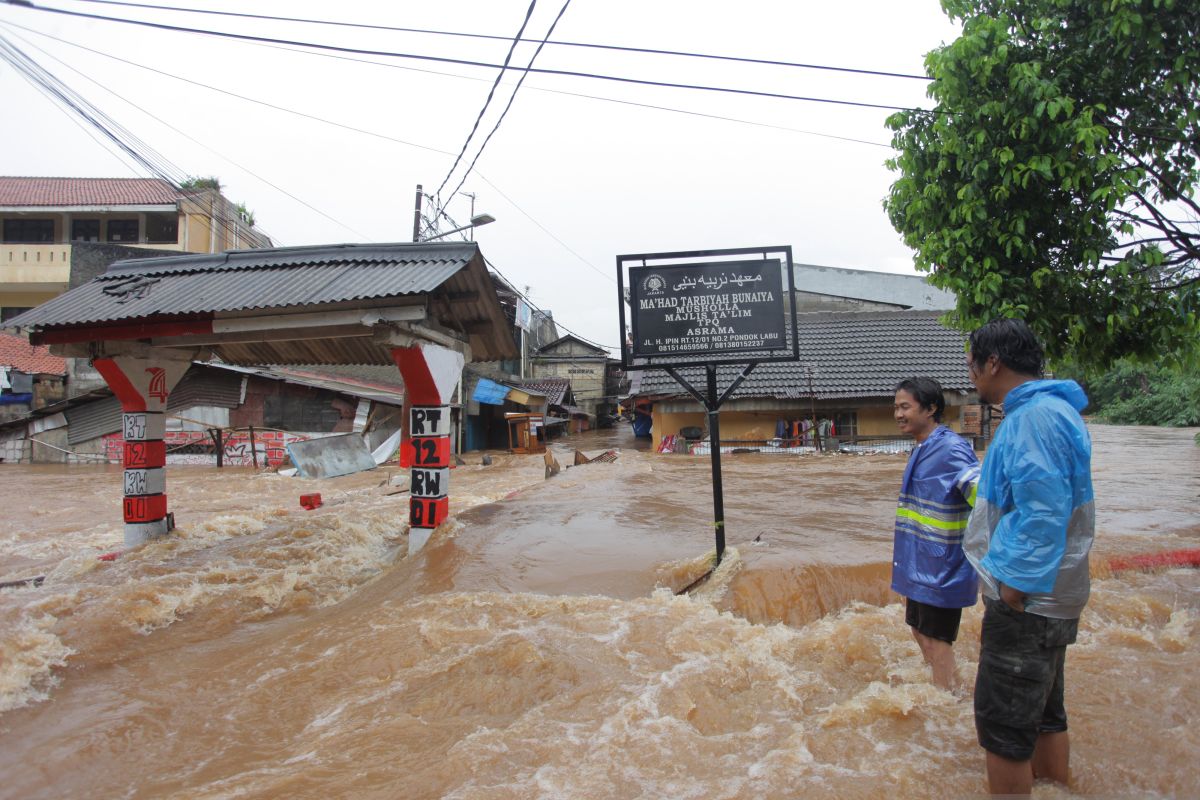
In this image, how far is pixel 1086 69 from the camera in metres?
6.70

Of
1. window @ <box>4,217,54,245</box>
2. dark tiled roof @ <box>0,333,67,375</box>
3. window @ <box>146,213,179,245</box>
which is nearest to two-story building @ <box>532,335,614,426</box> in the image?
window @ <box>146,213,179,245</box>

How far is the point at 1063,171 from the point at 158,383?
33.8 ft

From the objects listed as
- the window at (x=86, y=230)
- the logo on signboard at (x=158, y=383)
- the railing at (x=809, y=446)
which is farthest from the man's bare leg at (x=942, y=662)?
the window at (x=86, y=230)

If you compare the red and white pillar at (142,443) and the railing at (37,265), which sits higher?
the railing at (37,265)

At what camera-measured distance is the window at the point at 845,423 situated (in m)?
20.5

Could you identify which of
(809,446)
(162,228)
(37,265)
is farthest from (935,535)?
(162,228)

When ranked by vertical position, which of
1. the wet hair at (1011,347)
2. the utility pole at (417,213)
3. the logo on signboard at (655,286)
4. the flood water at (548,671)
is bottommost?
the flood water at (548,671)

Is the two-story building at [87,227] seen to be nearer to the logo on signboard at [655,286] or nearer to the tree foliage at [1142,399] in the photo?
the logo on signboard at [655,286]

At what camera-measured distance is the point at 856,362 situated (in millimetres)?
21641

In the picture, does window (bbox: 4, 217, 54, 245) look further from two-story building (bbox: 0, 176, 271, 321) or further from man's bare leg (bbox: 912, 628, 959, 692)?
man's bare leg (bbox: 912, 628, 959, 692)

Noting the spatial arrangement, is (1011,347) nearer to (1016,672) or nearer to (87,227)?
(1016,672)

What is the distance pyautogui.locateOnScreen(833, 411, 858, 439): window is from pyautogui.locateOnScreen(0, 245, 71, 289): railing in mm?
29502

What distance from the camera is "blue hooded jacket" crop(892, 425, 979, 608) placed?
11.2 feet

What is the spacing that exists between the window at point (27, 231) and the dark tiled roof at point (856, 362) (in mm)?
26738
